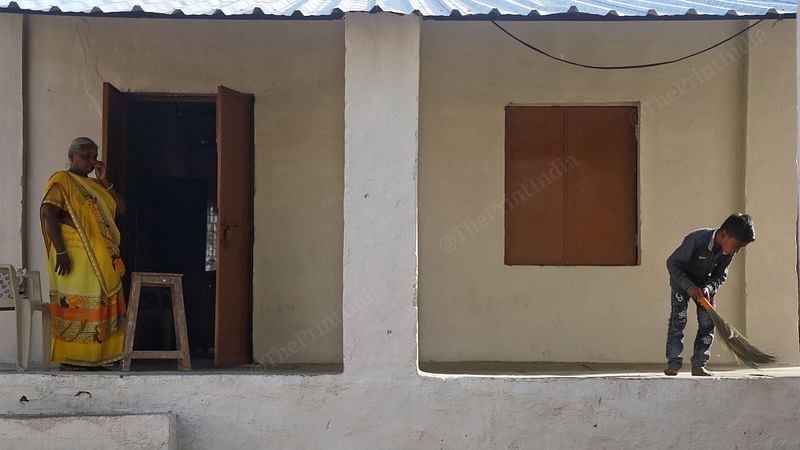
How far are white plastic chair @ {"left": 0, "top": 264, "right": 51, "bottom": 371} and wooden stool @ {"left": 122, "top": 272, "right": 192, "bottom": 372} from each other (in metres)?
0.50

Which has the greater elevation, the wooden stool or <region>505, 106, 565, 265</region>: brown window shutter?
<region>505, 106, 565, 265</region>: brown window shutter

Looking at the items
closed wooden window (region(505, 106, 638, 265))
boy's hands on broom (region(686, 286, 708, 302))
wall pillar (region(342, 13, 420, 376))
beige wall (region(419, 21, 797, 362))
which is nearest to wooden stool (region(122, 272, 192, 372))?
wall pillar (region(342, 13, 420, 376))

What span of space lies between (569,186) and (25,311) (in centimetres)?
402

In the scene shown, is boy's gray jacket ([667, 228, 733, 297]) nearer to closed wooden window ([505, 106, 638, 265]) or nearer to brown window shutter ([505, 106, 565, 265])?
closed wooden window ([505, 106, 638, 265])

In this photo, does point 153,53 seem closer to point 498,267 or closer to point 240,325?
point 240,325

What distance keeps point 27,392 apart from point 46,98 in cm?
257

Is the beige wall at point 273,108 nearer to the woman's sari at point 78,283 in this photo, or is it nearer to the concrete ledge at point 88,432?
the woman's sari at point 78,283

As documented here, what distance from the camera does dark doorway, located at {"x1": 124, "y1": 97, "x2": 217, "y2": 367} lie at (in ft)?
26.3

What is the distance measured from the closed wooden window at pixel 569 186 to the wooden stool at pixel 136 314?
2596 mm

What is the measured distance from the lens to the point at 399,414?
5.04 meters

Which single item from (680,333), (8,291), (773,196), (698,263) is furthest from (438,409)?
(773,196)

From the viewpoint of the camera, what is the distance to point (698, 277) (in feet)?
17.9

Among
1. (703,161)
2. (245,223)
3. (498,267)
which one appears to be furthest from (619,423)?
(245,223)

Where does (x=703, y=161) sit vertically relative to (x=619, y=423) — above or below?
above
